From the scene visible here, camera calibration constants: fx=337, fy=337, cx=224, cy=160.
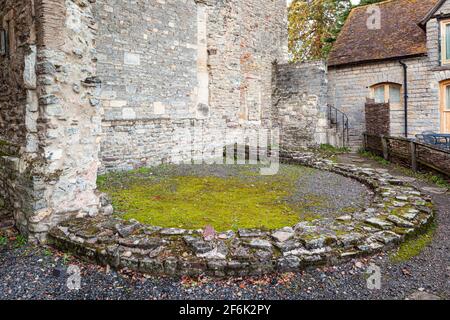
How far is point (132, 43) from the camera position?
31.3ft

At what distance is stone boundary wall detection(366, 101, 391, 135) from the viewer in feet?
40.8

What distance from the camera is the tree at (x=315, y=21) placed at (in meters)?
22.9

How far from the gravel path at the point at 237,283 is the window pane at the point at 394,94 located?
12125 mm

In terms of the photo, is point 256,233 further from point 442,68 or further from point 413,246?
point 442,68

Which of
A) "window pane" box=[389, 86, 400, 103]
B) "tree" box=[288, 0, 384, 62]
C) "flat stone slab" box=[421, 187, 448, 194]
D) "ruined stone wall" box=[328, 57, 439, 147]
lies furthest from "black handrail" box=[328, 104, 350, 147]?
→ "tree" box=[288, 0, 384, 62]

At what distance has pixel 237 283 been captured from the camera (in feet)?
11.7

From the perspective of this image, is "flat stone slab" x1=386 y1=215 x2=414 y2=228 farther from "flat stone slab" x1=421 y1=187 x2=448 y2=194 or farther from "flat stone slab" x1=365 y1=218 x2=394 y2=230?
"flat stone slab" x1=421 y1=187 x2=448 y2=194

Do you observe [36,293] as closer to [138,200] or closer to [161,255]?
[161,255]

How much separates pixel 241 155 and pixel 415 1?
37.4ft

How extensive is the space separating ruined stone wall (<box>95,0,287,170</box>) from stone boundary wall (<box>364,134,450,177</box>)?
218 inches

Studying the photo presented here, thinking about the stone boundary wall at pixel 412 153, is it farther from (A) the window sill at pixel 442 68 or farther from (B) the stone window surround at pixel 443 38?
(B) the stone window surround at pixel 443 38

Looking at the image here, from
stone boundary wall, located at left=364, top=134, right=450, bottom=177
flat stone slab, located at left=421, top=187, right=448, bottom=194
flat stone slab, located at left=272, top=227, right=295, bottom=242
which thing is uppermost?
stone boundary wall, located at left=364, top=134, right=450, bottom=177

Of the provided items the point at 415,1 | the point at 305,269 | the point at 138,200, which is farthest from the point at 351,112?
the point at 305,269

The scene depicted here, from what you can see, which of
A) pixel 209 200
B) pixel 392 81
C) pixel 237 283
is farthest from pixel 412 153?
pixel 237 283
